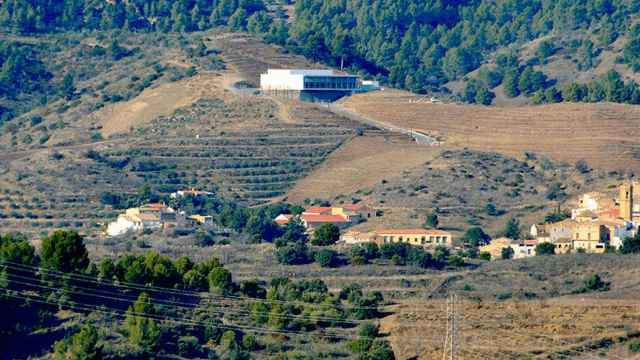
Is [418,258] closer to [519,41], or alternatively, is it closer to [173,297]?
[173,297]

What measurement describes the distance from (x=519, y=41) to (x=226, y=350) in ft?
373

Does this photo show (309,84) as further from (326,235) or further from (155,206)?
(326,235)

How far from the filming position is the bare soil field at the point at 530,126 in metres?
137

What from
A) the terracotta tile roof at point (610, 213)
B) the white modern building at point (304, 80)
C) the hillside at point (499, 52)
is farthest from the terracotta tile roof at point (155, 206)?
the hillside at point (499, 52)

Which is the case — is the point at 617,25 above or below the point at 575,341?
above

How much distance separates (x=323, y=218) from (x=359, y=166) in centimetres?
1350

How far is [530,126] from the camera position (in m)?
143

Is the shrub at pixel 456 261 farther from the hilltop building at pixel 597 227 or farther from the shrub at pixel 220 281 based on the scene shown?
the shrub at pixel 220 281

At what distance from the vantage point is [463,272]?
10731 cm

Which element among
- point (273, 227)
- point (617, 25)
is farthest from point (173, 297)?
point (617, 25)

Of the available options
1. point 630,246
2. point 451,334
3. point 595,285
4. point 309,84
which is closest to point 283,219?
point 630,246

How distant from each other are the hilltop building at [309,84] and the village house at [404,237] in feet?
100

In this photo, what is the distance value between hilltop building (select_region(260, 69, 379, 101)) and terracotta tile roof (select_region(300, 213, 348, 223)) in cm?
2561

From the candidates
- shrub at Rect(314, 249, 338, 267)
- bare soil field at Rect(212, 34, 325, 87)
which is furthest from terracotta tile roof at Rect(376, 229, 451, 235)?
bare soil field at Rect(212, 34, 325, 87)
